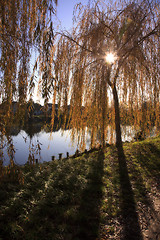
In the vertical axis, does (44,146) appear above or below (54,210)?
below

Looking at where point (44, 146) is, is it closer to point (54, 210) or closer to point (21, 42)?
point (54, 210)

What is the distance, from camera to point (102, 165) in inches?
179

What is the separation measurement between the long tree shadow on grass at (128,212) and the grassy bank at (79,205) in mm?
13

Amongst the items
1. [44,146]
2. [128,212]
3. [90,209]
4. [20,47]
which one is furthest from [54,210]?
[44,146]

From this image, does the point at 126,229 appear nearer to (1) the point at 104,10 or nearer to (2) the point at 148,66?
(2) the point at 148,66

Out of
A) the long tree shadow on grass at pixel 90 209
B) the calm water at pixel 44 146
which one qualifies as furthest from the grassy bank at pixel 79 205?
the calm water at pixel 44 146

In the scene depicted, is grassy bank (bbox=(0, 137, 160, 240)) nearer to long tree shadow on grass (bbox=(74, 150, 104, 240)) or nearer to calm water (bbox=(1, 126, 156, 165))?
long tree shadow on grass (bbox=(74, 150, 104, 240))

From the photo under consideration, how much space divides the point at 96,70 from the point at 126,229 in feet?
10.7

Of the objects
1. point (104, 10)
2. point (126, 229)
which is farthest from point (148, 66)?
point (126, 229)

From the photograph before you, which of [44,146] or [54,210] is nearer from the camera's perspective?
[54,210]

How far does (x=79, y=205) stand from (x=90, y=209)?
0.20m

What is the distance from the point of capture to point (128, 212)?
97.7 inches

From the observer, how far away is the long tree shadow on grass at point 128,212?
2.05 m

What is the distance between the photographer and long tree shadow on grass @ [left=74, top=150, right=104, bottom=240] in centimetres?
205
